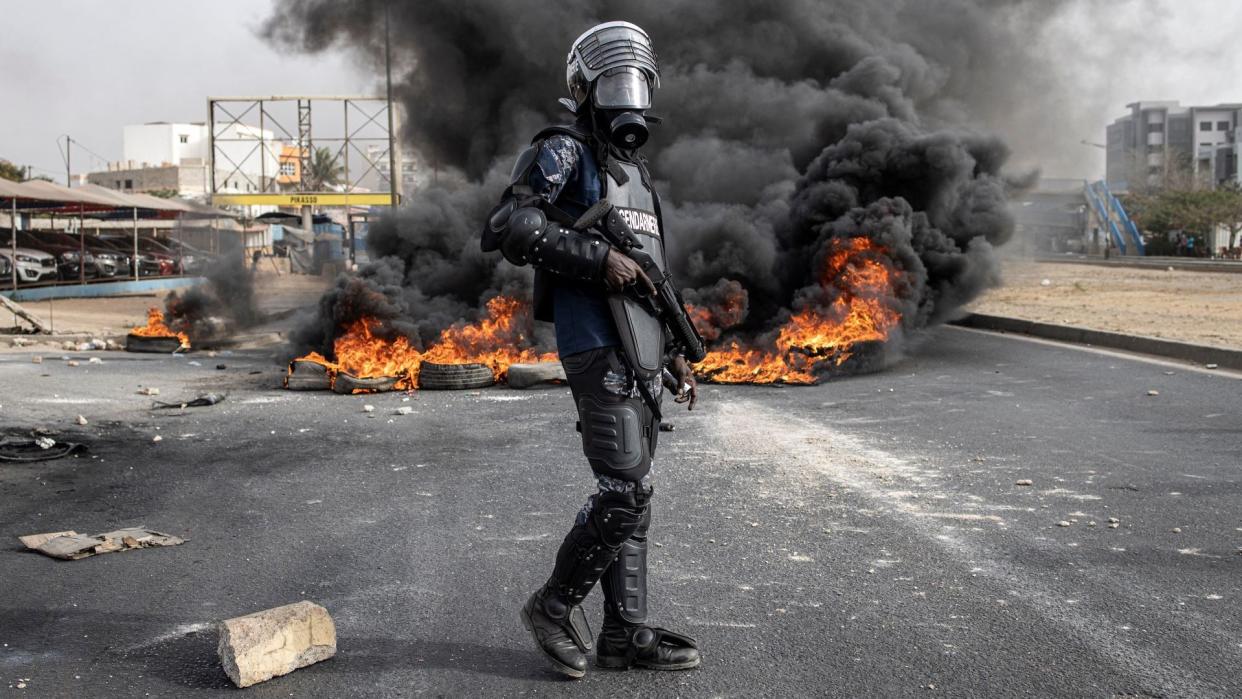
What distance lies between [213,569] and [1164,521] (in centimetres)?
413

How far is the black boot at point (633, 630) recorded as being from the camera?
3.12 m

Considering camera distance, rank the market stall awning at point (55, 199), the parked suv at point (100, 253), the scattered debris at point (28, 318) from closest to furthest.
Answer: the scattered debris at point (28, 318)
the market stall awning at point (55, 199)
the parked suv at point (100, 253)

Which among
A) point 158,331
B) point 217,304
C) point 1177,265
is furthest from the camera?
point 1177,265

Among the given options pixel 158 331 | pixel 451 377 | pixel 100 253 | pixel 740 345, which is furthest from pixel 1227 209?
pixel 451 377

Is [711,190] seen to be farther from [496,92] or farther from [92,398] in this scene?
[92,398]

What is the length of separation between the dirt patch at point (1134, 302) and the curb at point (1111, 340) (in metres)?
0.59

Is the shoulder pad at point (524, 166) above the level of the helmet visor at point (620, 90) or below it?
below

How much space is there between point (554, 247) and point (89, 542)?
8.85ft

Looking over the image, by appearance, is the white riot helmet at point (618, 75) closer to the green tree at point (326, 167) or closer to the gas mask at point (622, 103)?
the gas mask at point (622, 103)

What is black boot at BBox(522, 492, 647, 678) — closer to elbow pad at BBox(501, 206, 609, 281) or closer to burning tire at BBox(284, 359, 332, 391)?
elbow pad at BBox(501, 206, 609, 281)

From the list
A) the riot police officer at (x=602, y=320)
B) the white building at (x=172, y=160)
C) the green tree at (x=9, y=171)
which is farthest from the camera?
the white building at (x=172, y=160)

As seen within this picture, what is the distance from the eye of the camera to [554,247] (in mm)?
3041

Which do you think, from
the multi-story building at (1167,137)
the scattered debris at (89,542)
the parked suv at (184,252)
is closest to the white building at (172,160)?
the parked suv at (184,252)

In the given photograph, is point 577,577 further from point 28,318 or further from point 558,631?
point 28,318
